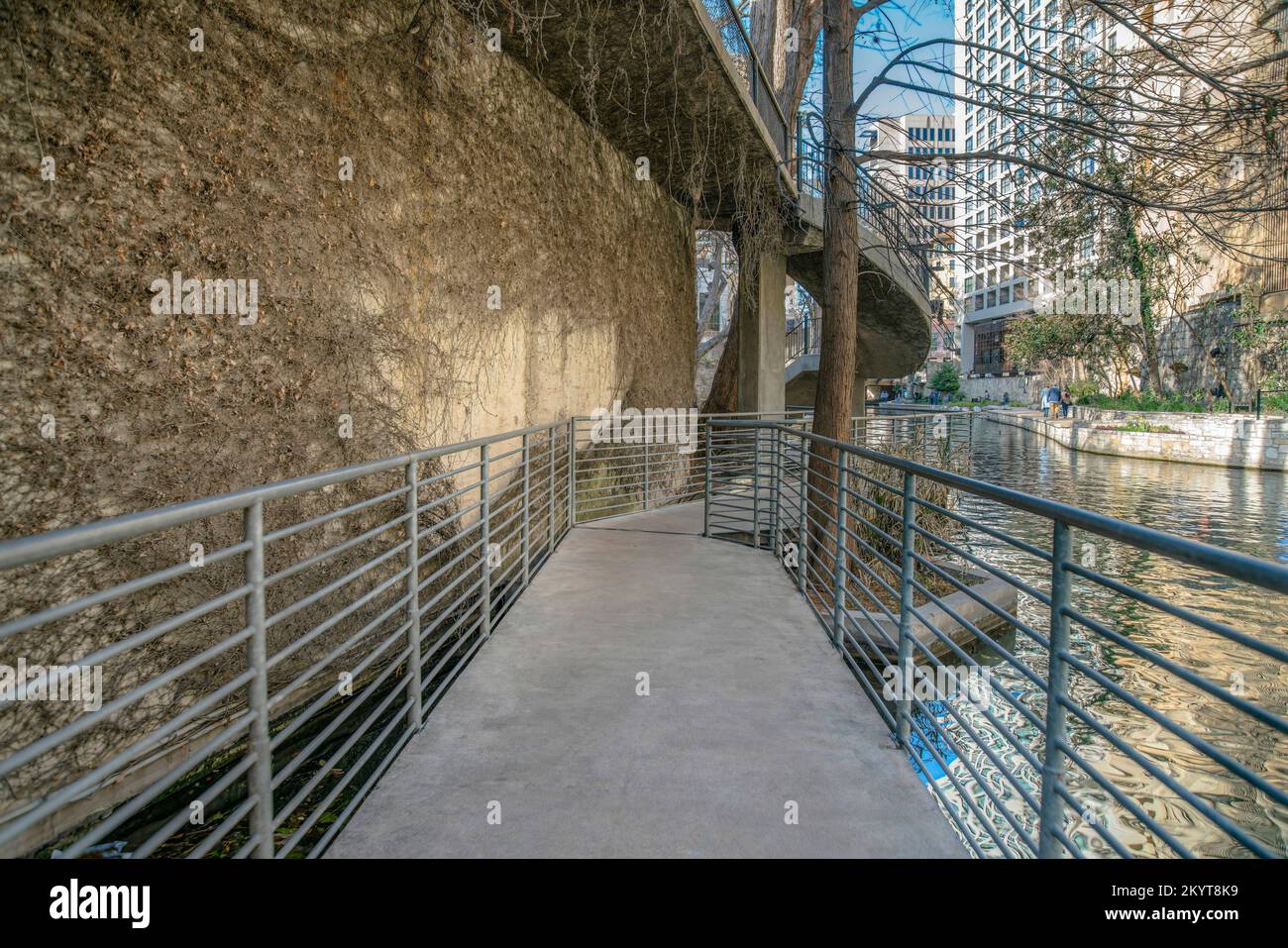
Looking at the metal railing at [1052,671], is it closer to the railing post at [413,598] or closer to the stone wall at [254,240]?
the railing post at [413,598]

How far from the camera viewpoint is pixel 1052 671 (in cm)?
214

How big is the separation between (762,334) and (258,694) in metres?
12.1

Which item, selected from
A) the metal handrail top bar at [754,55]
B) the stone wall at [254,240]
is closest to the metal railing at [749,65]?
the metal handrail top bar at [754,55]

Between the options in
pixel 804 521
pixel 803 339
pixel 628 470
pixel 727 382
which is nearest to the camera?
pixel 804 521

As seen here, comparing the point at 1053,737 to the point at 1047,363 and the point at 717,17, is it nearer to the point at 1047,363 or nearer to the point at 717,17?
the point at 717,17

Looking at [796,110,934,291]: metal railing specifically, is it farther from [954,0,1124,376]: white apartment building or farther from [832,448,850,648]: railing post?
[832,448,850,648]: railing post

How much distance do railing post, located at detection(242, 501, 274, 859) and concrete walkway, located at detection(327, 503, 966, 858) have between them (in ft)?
1.46

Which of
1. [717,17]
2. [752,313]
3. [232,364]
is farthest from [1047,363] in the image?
[232,364]

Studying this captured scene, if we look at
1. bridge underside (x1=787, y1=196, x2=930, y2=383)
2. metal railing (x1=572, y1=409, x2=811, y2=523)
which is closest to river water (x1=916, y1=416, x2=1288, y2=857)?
metal railing (x1=572, y1=409, x2=811, y2=523)

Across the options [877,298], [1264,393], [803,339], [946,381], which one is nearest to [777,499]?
[877,298]

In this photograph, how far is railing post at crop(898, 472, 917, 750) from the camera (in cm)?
327

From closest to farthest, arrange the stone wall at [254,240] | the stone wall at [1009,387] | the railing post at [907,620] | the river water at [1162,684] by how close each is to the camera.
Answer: the railing post at [907,620] → the stone wall at [254,240] → the river water at [1162,684] → the stone wall at [1009,387]

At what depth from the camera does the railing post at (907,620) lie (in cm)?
327

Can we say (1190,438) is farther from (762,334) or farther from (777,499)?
(777,499)
